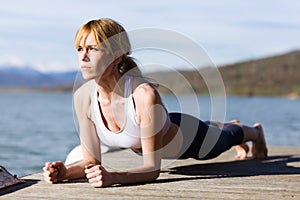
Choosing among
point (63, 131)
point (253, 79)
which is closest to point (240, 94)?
point (253, 79)

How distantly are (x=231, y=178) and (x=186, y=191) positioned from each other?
0.66 m

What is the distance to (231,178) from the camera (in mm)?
4637

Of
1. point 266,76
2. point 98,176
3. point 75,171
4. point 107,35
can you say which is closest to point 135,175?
point 98,176

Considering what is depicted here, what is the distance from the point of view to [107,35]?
4.11 m

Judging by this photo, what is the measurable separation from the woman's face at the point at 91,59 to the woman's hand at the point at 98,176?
1.84ft

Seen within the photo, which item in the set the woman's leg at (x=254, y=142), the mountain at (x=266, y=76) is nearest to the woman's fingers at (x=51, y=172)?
the woman's leg at (x=254, y=142)

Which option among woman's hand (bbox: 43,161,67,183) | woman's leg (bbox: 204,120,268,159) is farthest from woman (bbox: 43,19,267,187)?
woman's leg (bbox: 204,120,268,159)

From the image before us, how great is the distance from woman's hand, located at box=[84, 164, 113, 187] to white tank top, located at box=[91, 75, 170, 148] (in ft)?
1.05

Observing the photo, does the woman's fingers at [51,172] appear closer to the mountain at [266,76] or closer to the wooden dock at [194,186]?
the wooden dock at [194,186]

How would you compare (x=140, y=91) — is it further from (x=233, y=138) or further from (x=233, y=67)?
(x=233, y=67)

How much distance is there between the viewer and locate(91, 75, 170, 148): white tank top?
422cm

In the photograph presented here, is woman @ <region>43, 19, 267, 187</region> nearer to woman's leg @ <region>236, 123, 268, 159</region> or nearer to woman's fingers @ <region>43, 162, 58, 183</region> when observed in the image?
woman's fingers @ <region>43, 162, 58, 183</region>

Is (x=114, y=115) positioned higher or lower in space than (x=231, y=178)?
higher

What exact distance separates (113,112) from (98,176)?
0.44 m
